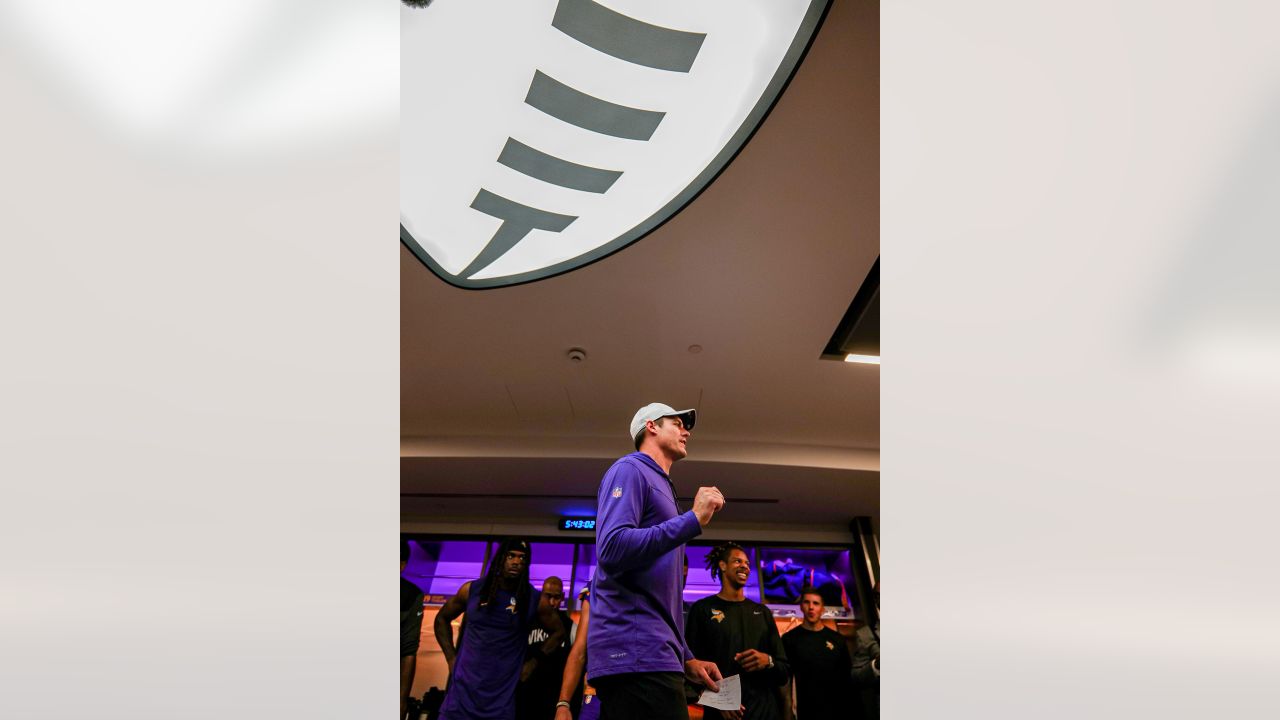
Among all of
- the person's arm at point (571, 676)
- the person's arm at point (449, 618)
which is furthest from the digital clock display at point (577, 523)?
the person's arm at point (571, 676)

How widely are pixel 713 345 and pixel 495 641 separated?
238 centimetres

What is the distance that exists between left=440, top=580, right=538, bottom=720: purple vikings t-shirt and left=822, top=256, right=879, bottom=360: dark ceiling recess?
249 cm

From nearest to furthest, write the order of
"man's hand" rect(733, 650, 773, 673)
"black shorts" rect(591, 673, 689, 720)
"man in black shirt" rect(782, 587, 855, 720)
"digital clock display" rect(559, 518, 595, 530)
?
"black shorts" rect(591, 673, 689, 720)
"man's hand" rect(733, 650, 773, 673)
"man in black shirt" rect(782, 587, 855, 720)
"digital clock display" rect(559, 518, 595, 530)

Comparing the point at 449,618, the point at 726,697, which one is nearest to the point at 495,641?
the point at 449,618

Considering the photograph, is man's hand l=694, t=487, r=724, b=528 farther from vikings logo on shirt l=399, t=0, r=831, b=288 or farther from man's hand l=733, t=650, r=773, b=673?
man's hand l=733, t=650, r=773, b=673

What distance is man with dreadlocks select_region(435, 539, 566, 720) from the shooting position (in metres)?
3.96

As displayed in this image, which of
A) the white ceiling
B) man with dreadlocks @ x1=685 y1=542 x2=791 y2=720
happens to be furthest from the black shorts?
the white ceiling
